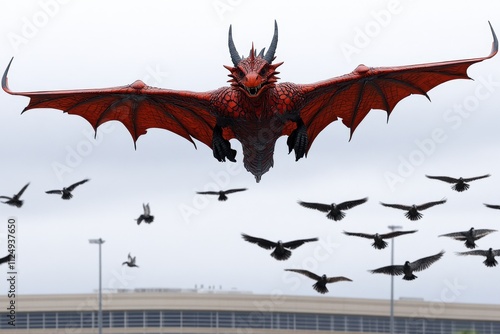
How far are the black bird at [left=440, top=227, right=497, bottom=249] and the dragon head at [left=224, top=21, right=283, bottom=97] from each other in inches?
573

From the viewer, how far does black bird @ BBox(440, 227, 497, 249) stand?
121 ft

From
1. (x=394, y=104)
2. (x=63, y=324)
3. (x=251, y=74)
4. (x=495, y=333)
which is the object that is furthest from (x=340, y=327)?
(x=251, y=74)

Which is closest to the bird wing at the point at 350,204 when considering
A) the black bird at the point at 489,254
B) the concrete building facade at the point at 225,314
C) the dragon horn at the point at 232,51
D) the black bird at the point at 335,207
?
the black bird at the point at 335,207

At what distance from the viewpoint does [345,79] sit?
25.7 meters

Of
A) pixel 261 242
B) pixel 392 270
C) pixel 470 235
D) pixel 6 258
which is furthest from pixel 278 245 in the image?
pixel 6 258

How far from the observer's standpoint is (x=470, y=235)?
36969mm

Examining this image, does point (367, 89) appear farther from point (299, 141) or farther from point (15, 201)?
point (15, 201)

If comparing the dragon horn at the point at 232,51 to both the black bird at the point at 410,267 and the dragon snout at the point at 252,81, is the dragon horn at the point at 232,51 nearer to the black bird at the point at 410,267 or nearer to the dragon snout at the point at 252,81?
the dragon snout at the point at 252,81

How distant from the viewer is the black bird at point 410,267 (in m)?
37.5

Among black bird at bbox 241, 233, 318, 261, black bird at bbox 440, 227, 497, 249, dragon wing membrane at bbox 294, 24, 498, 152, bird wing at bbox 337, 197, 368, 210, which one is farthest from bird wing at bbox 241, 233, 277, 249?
dragon wing membrane at bbox 294, 24, 498, 152

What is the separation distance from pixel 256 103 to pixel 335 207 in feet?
44.6

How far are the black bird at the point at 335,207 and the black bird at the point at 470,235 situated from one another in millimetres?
2784

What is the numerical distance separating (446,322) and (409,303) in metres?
3.79

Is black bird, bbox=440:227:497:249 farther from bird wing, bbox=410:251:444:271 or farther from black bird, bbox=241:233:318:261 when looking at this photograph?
black bird, bbox=241:233:318:261
